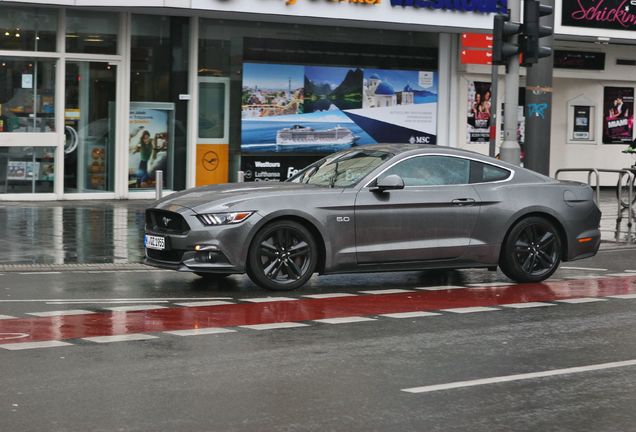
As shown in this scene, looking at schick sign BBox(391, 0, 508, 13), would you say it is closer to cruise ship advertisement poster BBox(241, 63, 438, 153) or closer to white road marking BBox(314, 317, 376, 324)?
cruise ship advertisement poster BBox(241, 63, 438, 153)

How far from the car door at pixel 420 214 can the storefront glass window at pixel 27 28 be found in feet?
41.0

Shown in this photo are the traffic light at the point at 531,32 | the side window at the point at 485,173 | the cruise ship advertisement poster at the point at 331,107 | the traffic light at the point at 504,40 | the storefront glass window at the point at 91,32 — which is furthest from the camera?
the cruise ship advertisement poster at the point at 331,107

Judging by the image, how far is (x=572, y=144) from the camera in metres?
32.5

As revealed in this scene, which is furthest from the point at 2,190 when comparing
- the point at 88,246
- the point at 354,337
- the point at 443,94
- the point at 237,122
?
the point at 354,337

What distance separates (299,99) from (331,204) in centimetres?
1432

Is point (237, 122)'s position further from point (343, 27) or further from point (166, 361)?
point (166, 361)

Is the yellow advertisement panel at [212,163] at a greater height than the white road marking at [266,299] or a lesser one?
greater

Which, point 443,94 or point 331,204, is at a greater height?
point 443,94

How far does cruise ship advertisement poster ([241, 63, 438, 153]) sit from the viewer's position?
26562mm

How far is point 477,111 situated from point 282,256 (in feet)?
58.1

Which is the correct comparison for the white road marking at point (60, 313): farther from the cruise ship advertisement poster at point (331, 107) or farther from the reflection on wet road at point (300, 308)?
the cruise ship advertisement poster at point (331, 107)

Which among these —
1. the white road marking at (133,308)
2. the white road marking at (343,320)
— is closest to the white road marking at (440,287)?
the white road marking at (343,320)

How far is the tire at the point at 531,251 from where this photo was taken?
14039 mm

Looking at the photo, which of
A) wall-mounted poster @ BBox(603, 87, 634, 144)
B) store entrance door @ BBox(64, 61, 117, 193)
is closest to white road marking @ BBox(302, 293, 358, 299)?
store entrance door @ BBox(64, 61, 117, 193)
